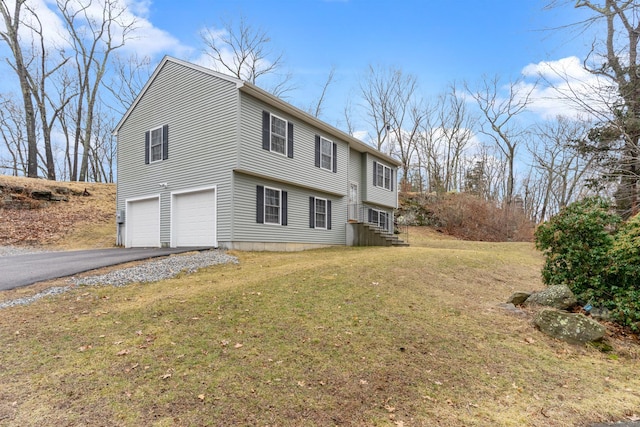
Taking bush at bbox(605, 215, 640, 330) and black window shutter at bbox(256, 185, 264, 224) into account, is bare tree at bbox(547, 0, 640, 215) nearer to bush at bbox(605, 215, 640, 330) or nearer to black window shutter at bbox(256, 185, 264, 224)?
bush at bbox(605, 215, 640, 330)

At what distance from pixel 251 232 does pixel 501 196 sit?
92.1 ft

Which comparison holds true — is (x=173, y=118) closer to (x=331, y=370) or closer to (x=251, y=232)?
(x=251, y=232)

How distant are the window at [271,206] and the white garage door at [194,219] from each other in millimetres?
1506

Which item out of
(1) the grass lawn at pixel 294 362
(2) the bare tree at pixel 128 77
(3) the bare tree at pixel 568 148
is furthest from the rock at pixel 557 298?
(2) the bare tree at pixel 128 77

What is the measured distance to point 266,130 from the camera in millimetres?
12398

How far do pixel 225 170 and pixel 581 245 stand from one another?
30.9 ft

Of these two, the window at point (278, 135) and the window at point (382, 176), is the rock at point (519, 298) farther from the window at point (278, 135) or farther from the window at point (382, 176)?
the window at point (382, 176)

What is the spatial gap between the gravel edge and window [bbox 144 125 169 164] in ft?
16.7

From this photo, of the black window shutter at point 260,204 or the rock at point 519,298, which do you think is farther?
the black window shutter at point 260,204

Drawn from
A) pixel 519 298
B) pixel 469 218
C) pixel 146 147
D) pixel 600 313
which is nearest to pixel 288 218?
pixel 146 147

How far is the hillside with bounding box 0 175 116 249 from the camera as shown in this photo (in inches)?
606

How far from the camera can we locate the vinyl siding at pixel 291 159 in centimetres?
1164

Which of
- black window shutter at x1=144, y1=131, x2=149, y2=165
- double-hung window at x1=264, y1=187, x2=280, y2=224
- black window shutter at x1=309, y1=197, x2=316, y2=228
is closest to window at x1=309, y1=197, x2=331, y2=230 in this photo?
black window shutter at x1=309, y1=197, x2=316, y2=228

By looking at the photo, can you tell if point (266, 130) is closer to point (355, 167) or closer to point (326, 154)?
point (326, 154)
